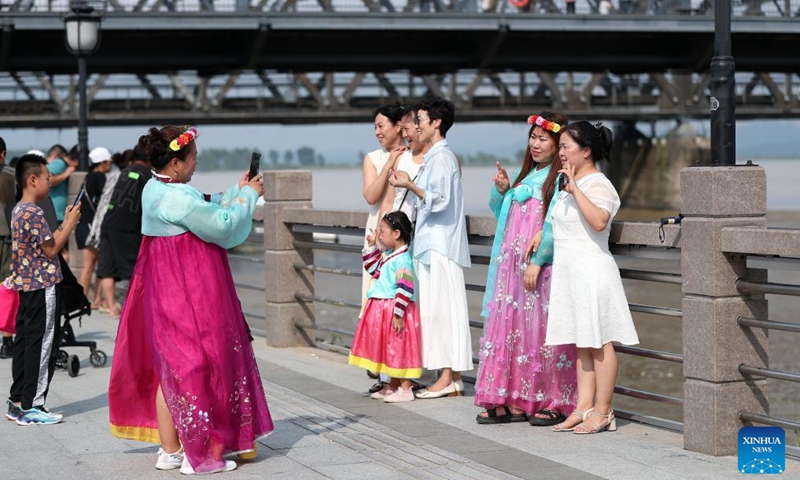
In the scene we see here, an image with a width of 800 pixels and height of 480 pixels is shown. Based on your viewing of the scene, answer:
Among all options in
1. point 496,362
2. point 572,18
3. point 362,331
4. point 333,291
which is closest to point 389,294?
point 362,331

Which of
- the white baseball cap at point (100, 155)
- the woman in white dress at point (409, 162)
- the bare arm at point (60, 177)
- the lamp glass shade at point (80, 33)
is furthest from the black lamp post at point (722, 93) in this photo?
the lamp glass shade at point (80, 33)

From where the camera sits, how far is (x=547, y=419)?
7969mm

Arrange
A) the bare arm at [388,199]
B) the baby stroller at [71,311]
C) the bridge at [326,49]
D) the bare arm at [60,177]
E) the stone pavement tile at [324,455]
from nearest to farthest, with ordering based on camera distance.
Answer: the stone pavement tile at [324,455]
the bare arm at [388,199]
the baby stroller at [71,311]
the bare arm at [60,177]
the bridge at [326,49]

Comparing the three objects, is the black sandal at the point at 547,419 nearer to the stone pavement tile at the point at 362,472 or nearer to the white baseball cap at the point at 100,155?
the stone pavement tile at the point at 362,472

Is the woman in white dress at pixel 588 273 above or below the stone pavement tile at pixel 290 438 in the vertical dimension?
above

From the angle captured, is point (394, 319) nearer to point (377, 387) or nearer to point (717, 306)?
point (377, 387)

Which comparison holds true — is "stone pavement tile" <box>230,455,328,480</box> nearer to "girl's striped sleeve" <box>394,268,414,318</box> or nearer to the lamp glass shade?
"girl's striped sleeve" <box>394,268,414,318</box>

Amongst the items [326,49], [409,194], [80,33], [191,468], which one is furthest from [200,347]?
[326,49]

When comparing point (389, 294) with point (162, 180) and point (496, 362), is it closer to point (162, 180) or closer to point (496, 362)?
point (496, 362)

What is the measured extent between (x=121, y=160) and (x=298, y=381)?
6959 mm

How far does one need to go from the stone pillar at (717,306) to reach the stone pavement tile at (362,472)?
5.25ft

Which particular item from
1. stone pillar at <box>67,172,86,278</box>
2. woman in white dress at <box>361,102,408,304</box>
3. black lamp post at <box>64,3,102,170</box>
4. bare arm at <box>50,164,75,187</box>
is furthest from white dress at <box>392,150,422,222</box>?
black lamp post at <box>64,3,102,170</box>

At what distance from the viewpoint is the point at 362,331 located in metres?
9.10

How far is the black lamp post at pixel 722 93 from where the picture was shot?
7.30m
